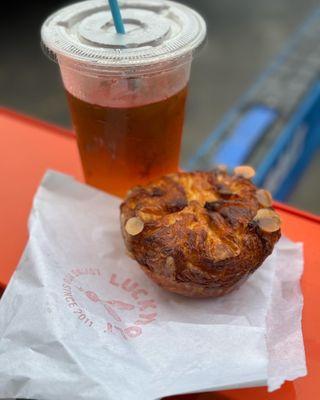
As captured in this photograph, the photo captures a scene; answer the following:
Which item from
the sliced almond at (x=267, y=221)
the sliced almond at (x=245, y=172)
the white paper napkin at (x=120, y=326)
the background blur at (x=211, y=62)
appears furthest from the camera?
the background blur at (x=211, y=62)

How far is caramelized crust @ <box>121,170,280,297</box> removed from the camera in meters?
0.80

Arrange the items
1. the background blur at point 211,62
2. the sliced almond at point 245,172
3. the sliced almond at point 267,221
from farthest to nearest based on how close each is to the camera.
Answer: the background blur at point 211,62, the sliced almond at point 245,172, the sliced almond at point 267,221

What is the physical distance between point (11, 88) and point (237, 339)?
118 inches

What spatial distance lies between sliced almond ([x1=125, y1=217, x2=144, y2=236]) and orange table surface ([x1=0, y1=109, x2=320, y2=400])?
0.87 feet

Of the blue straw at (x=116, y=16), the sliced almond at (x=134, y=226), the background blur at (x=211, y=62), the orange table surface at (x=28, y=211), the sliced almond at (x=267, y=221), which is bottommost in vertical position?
the background blur at (x=211, y=62)

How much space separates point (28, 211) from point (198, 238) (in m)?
0.47

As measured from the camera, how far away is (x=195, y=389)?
0.70 metres

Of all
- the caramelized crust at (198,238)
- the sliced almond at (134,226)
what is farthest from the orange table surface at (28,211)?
the sliced almond at (134,226)

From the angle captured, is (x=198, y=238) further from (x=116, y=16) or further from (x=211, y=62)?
(x=211, y=62)

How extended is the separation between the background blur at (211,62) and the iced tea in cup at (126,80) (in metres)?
1.58

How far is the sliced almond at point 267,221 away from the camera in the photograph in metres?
0.83

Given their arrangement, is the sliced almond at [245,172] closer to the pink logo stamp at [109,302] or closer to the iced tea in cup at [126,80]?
the iced tea in cup at [126,80]

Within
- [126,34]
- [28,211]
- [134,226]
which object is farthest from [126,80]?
[28,211]

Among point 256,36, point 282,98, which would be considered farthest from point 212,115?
point 256,36
